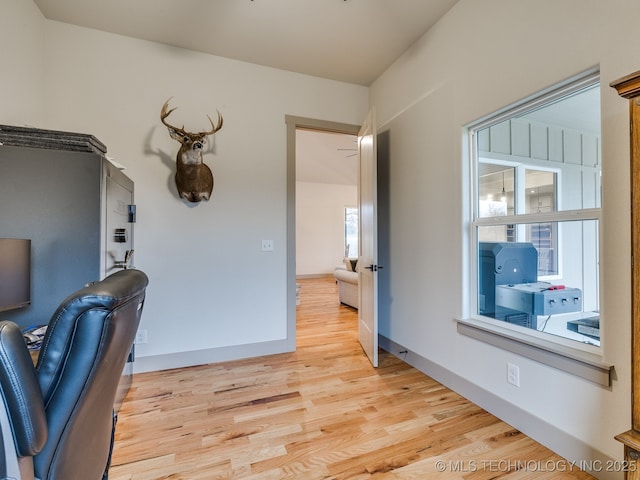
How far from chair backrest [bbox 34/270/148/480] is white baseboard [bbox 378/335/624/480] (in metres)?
2.07

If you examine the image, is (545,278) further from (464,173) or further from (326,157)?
(326,157)

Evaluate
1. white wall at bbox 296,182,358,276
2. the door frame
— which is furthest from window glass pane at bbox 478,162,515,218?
white wall at bbox 296,182,358,276

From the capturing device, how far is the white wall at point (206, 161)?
2.45 meters

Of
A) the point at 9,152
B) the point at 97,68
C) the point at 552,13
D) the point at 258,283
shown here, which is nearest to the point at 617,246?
the point at 552,13

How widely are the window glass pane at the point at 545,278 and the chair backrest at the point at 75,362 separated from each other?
78.7 inches

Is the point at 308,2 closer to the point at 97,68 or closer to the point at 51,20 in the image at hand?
the point at 97,68

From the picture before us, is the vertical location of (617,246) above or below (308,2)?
below

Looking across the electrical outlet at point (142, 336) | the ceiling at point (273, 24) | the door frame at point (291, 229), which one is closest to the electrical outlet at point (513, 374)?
the door frame at point (291, 229)

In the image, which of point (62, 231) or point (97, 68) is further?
point (97, 68)

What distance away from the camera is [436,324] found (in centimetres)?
241

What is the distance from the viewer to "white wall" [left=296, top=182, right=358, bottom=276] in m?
8.73

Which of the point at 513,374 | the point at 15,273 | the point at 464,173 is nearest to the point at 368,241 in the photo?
the point at 464,173

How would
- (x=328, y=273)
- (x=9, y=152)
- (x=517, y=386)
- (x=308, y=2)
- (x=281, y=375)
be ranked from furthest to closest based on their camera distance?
(x=328, y=273)
(x=281, y=375)
(x=308, y=2)
(x=517, y=386)
(x=9, y=152)

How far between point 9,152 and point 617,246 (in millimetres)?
2880
